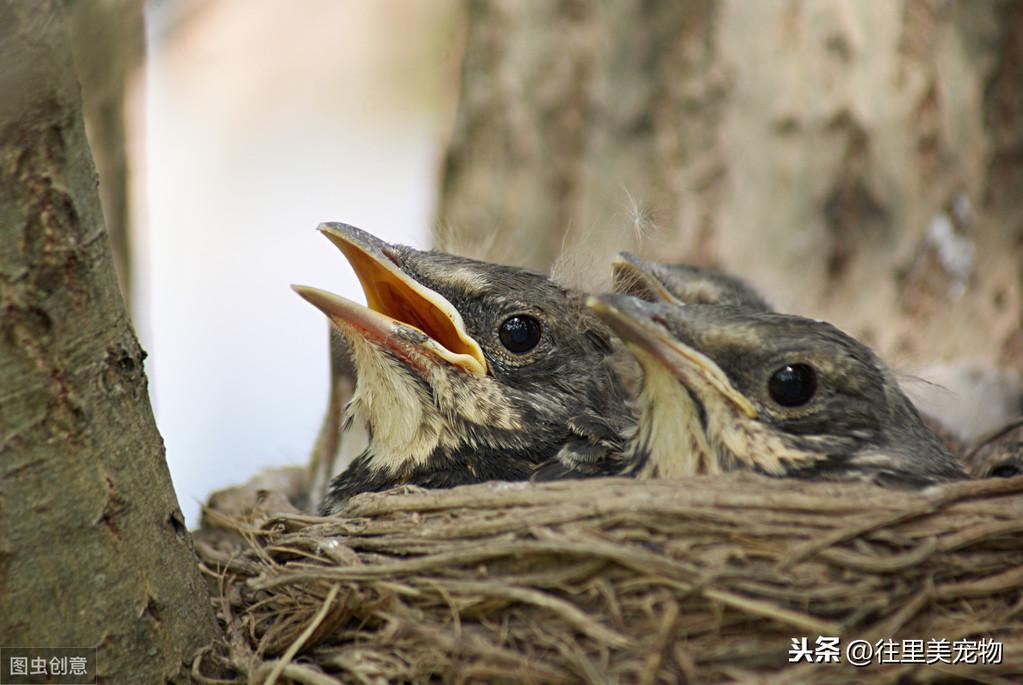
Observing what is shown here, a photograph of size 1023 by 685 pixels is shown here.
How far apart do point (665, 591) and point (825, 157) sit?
103 inches

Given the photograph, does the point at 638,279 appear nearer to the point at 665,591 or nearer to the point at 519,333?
the point at 519,333

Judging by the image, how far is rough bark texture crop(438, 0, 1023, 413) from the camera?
4.23 meters

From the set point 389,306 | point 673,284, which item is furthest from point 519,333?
point 673,284

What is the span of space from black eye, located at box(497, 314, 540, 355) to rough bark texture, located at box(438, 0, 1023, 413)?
984 mm

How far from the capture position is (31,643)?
79.5 inches

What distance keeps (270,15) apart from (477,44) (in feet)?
7.99

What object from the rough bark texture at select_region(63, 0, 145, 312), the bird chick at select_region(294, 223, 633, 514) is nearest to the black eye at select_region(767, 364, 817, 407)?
the bird chick at select_region(294, 223, 633, 514)

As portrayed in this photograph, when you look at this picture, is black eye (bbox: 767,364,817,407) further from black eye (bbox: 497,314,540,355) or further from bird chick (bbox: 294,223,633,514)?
black eye (bbox: 497,314,540,355)

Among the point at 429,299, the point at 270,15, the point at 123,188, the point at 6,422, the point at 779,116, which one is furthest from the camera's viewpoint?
the point at 270,15

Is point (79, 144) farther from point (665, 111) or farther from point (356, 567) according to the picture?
point (665, 111)

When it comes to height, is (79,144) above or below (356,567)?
above

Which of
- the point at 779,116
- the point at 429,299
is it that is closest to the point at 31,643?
the point at 429,299

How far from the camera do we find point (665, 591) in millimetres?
2076

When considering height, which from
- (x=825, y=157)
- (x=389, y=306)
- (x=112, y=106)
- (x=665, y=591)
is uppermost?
(x=112, y=106)
